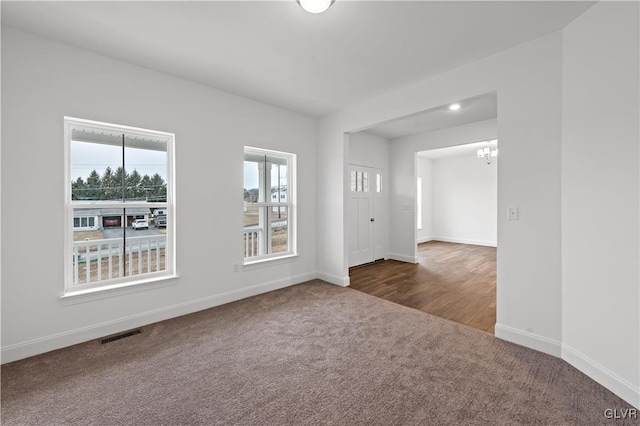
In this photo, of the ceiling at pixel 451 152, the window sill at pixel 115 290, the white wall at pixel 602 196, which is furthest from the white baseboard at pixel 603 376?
the ceiling at pixel 451 152

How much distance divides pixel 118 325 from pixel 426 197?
329 inches

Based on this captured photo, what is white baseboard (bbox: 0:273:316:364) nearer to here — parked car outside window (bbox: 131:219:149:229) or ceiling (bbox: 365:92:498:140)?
parked car outside window (bbox: 131:219:149:229)

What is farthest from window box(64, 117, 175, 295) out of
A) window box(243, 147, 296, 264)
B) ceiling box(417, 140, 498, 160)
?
ceiling box(417, 140, 498, 160)

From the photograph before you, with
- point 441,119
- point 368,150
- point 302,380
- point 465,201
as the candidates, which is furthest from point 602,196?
point 465,201

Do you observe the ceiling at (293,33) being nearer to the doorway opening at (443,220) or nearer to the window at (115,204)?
the doorway opening at (443,220)

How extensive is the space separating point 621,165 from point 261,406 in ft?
9.46

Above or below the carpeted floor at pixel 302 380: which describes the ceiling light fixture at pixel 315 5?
above

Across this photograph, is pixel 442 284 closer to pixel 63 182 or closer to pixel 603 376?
pixel 603 376

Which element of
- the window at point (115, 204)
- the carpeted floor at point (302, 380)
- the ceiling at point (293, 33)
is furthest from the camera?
the window at point (115, 204)

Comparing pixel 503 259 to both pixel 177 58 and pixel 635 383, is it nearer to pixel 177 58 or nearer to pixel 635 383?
pixel 635 383

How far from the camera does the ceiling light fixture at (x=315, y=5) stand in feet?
6.17

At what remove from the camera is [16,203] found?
2281mm

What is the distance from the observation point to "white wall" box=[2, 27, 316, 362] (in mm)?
2283

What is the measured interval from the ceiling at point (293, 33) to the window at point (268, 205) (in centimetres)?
129
